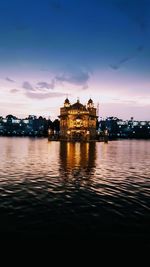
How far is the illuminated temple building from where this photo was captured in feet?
514

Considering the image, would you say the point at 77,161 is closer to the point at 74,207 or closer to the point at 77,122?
the point at 74,207

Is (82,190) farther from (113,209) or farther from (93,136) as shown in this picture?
(93,136)

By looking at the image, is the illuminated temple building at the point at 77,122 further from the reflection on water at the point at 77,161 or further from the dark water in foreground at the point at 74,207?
the dark water in foreground at the point at 74,207

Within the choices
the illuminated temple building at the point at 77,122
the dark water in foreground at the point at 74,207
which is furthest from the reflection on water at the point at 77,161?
the illuminated temple building at the point at 77,122

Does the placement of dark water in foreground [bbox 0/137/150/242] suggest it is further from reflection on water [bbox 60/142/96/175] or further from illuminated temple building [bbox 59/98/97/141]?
illuminated temple building [bbox 59/98/97/141]

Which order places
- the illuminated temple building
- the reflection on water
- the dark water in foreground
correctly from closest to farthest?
the dark water in foreground
the reflection on water
the illuminated temple building

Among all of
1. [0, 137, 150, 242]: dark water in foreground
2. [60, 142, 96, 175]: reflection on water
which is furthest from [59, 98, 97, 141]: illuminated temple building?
[0, 137, 150, 242]: dark water in foreground

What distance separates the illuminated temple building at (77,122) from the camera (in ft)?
514

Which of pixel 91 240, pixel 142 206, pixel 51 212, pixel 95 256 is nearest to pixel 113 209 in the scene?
pixel 142 206

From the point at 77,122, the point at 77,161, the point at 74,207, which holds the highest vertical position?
the point at 77,122

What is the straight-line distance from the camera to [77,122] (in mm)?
161625

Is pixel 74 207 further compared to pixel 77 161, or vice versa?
pixel 77 161

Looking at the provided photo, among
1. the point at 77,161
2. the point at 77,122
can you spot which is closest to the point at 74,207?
the point at 77,161

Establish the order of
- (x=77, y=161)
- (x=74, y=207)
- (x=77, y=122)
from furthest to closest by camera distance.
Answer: (x=77, y=122) < (x=77, y=161) < (x=74, y=207)
